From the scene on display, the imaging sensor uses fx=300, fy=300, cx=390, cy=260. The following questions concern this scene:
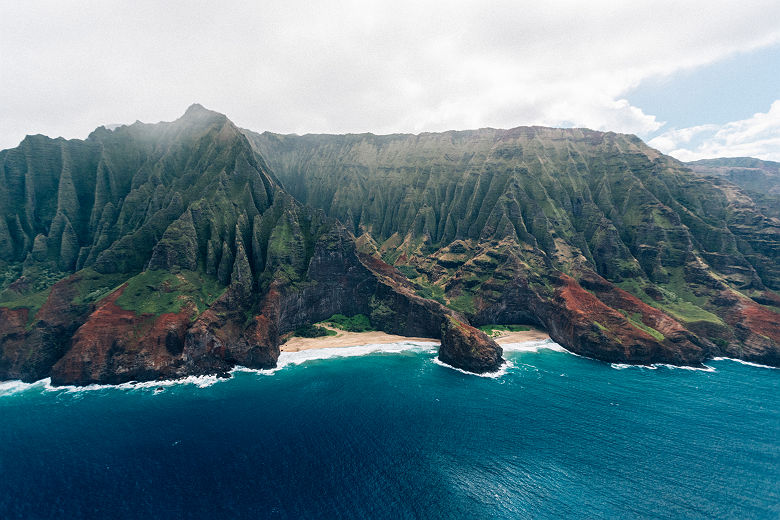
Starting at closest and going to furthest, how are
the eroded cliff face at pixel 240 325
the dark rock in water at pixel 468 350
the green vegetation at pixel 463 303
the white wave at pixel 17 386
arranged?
the white wave at pixel 17 386 < the eroded cliff face at pixel 240 325 < the dark rock in water at pixel 468 350 < the green vegetation at pixel 463 303

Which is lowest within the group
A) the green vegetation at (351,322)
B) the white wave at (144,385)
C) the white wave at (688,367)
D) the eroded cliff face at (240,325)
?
the white wave at (144,385)

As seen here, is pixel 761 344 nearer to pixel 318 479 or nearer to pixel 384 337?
pixel 384 337

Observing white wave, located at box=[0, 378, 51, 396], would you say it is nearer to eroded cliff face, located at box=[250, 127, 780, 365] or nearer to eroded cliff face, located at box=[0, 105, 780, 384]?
eroded cliff face, located at box=[0, 105, 780, 384]

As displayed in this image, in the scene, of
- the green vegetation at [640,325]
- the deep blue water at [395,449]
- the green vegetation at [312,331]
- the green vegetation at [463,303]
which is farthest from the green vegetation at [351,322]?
the green vegetation at [640,325]

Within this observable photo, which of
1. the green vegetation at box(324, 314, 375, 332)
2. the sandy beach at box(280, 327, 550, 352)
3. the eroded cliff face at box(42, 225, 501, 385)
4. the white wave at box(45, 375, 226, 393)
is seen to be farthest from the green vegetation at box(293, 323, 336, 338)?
the white wave at box(45, 375, 226, 393)

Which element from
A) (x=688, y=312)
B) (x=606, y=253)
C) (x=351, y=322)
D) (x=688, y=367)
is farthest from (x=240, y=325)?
(x=688, y=312)

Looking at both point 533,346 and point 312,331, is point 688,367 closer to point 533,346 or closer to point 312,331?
point 533,346

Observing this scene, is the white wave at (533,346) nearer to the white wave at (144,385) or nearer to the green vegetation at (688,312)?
the green vegetation at (688,312)

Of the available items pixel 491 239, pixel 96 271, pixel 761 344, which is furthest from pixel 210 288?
pixel 761 344
